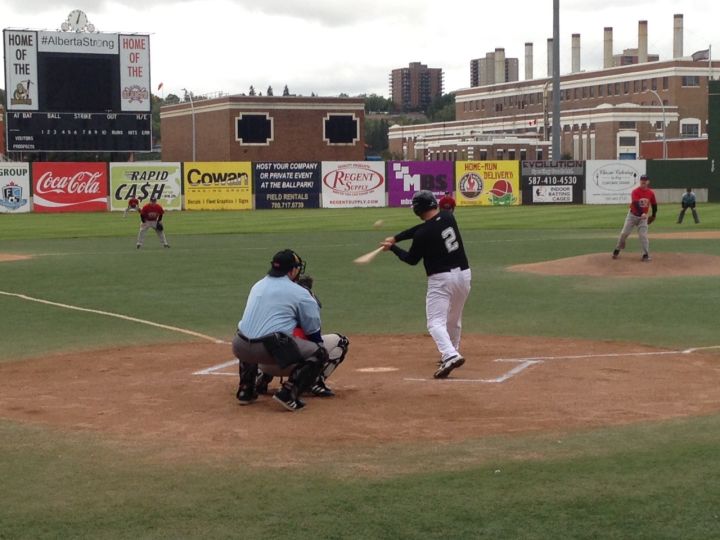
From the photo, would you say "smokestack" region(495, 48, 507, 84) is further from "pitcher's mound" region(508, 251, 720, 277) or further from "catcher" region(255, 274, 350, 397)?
"catcher" region(255, 274, 350, 397)

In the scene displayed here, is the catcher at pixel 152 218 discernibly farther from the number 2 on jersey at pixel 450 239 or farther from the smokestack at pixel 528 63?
the smokestack at pixel 528 63

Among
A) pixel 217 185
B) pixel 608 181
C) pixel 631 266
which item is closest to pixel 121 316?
pixel 631 266

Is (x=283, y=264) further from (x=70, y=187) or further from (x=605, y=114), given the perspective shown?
(x=605, y=114)

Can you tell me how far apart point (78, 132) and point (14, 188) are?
410cm

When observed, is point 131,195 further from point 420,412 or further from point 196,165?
point 420,412

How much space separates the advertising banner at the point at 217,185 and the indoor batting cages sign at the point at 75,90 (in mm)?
3530

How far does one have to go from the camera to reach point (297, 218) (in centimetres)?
5075

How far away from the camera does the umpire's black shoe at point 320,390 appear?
35.8ft

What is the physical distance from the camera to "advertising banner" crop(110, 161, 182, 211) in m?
56.4

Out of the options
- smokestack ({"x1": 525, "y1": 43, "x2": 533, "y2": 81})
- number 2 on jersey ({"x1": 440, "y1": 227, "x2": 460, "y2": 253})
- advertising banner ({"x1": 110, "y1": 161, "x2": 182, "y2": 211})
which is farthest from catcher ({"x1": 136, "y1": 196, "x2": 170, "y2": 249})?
smokestack ({"x1": 525, "y1": 43, "x2": 533, "y2": 81})

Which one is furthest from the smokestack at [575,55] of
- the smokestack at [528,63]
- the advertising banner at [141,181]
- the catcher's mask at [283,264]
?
the catcher's mask at [283,264]

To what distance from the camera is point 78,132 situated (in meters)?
55.7

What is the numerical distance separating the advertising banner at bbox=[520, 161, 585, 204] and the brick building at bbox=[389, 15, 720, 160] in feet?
177

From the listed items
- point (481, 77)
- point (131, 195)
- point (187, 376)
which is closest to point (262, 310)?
point (187, 376)
